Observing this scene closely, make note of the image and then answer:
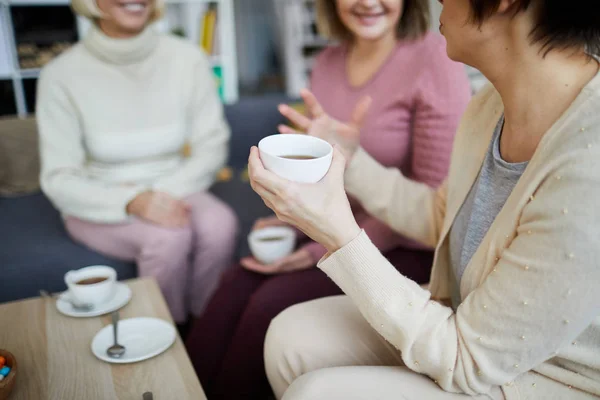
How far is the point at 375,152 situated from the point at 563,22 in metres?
0.74

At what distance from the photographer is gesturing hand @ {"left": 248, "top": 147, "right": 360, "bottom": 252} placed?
0.76 m

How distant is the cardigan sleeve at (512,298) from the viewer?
0.67 metres

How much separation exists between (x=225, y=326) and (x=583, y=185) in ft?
2.97

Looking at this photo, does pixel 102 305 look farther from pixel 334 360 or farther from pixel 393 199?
pixel 393 199

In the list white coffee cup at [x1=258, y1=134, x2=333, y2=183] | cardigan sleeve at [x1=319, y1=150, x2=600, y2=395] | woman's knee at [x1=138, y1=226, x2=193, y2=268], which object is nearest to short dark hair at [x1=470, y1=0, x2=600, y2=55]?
cardigan sleeve at [x1=319, y1=150, x2=600, y2=395]

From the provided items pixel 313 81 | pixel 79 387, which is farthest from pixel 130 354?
pixel 313 81

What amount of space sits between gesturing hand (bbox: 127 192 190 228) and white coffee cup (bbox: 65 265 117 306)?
0.49 m

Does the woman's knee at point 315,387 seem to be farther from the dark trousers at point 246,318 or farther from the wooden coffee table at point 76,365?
the dark trousers at point 246,318

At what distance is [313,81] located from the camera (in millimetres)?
1637

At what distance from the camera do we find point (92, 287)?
1.11 metres

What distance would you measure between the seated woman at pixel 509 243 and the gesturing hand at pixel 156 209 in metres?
0.95

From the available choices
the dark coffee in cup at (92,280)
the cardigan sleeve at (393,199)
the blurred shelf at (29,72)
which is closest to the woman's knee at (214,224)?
Result: the dark coffee in cup at (92,280)

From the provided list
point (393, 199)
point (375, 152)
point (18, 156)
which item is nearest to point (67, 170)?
point (18, 156)

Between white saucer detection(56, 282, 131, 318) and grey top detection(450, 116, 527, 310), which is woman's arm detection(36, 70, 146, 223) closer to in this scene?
white saucer detection(56, 282, 131, 318)
